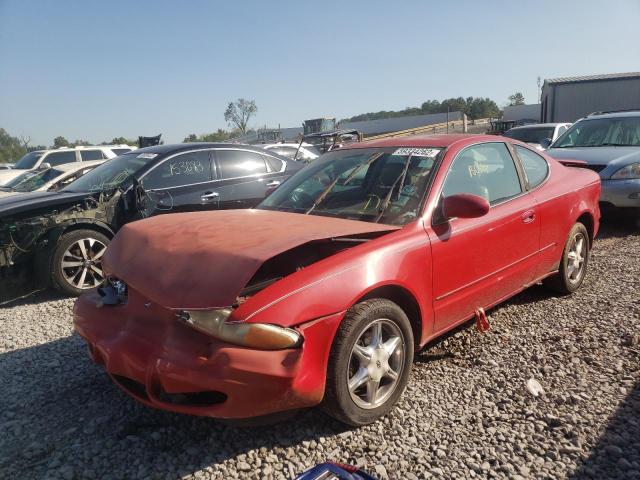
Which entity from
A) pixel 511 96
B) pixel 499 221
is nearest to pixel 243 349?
pixel 499 221

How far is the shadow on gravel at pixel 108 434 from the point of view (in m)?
2.41

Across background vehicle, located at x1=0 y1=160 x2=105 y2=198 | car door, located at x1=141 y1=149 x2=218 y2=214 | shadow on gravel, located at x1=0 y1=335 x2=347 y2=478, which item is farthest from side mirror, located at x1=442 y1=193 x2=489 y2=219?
background vehicle, located at x1=0 y1=160 x2=105 y2=198

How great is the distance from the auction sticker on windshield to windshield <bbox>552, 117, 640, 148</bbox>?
5.69m

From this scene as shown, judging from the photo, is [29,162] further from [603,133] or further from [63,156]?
[603,133]

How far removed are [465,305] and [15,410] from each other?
2876mm

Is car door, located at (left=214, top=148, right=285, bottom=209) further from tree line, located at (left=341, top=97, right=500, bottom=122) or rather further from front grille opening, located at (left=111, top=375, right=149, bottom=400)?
tree line, located at (left=341, top=97, right=500, bottom=122)

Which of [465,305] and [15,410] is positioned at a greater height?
[465,305]

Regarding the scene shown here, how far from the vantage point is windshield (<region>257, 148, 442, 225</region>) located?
3.27m

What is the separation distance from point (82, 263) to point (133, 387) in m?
3.02

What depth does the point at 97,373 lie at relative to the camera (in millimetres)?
3340

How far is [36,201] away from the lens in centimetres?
507

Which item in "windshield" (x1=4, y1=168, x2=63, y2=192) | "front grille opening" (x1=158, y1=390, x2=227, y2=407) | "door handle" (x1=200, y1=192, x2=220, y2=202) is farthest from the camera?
"windshield" (x1=4, y1=168, x2=63, y2=192)

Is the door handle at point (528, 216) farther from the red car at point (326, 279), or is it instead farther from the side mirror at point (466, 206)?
the side mirror at point (466, 206)

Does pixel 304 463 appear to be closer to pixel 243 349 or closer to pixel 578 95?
pixel 243 349
